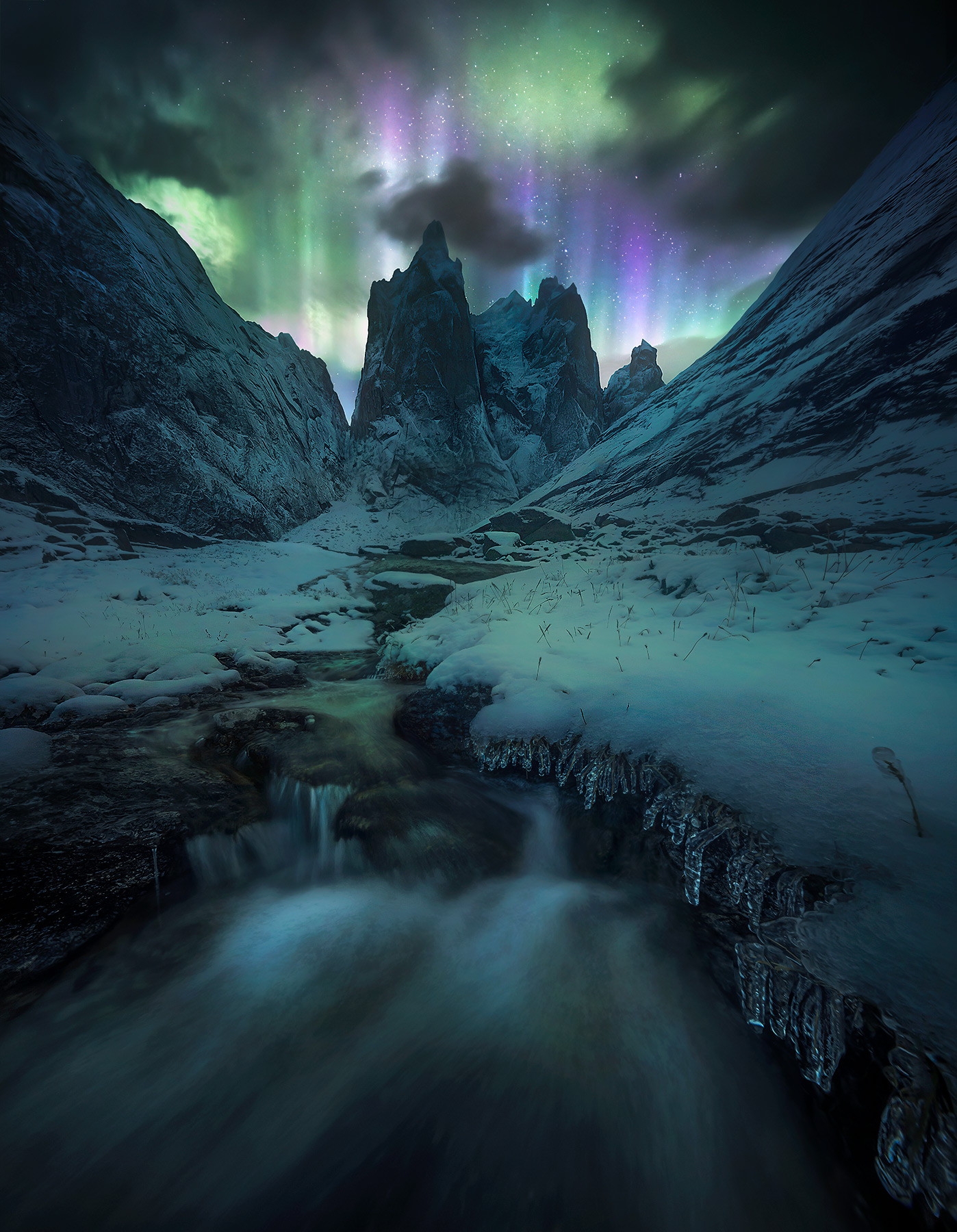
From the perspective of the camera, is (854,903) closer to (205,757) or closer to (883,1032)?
(883,1032)

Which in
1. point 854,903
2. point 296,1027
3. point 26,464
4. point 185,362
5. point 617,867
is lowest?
point 296,1027

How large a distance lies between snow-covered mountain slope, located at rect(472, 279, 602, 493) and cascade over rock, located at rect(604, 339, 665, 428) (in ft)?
17.8

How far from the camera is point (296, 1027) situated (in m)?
1.71

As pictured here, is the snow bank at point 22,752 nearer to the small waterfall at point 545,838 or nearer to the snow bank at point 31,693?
the snow bank at point 31,693

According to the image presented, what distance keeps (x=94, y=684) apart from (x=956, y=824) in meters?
6.44

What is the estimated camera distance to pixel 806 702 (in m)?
2.31

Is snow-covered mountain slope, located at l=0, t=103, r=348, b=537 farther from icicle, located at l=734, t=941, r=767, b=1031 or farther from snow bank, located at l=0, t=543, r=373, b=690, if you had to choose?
icicle, located at l=734, t=941, r=767, b=1031

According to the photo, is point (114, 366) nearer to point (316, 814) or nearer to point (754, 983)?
point (316, 814)

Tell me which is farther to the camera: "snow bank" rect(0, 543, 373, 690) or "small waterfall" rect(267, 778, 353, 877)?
"snow bank" rect(0, 543, 373, 690)

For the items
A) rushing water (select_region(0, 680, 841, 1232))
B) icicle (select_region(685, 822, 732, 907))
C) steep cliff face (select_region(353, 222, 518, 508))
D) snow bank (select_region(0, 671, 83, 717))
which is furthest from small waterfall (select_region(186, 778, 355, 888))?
steep cliff face (select_region(353, 222, 518, 508))

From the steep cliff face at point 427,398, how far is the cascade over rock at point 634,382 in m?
25.0

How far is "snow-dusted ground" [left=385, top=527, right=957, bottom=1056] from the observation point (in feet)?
4.24

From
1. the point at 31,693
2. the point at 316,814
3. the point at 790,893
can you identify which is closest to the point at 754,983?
the point at 790,893

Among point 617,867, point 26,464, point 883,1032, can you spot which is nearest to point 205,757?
point 617,867
